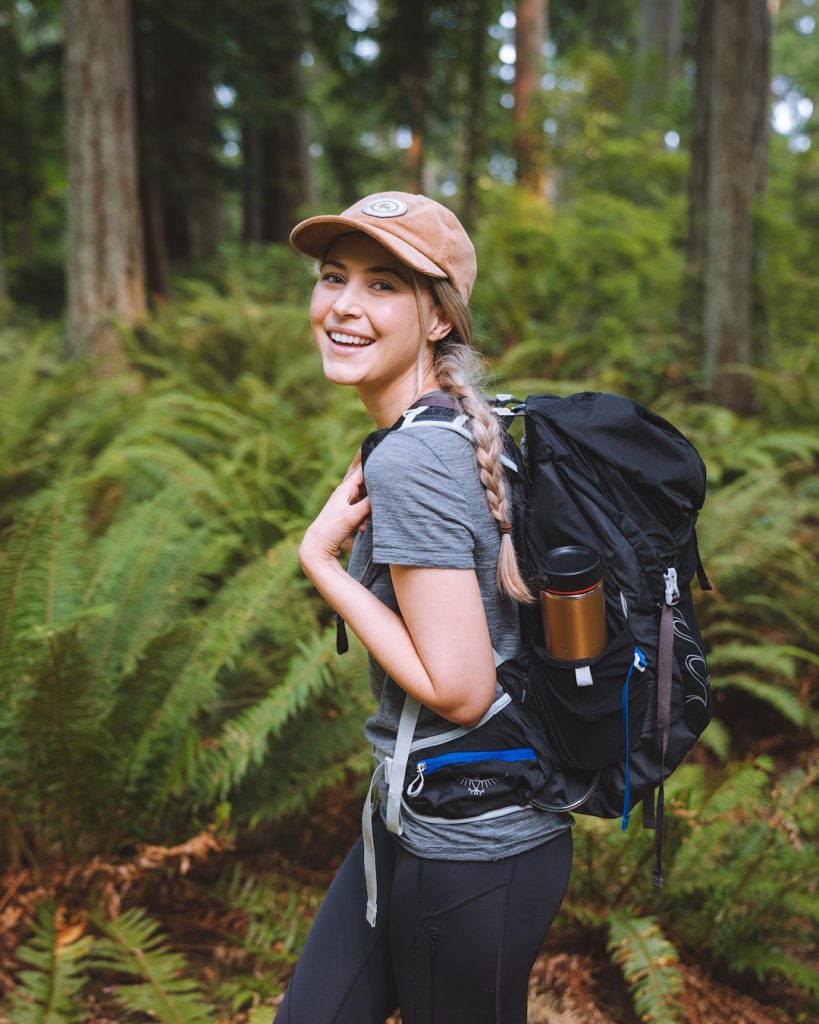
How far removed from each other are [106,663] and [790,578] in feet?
11.2

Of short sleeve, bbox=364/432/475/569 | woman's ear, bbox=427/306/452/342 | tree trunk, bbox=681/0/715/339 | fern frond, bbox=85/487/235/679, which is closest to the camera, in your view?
short sleeve, bbox=364/432/475/569

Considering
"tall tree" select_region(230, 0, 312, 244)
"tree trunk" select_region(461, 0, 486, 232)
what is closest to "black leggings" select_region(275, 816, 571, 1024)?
"tree trunk" select_region(461, 0, 486, 232)

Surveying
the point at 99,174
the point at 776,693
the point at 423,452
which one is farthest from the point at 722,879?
the point at 99,174

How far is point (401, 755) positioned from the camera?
4.50 ft

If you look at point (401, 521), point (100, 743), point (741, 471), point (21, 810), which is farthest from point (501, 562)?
point (741, 471)

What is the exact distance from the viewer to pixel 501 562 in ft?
4.37

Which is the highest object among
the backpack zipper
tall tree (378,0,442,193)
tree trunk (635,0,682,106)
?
tree trunk (635,0,682,106)

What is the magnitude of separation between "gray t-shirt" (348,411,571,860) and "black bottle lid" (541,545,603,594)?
0.39 ft

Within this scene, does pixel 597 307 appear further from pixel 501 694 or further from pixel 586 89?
pixel 501 694

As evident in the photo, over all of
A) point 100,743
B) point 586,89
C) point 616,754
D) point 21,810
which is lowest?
point 21,810

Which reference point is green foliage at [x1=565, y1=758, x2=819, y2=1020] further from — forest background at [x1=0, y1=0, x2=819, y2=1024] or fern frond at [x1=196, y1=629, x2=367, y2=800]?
fern frond at [x1=196, y1=629, x2=367, y2=800]

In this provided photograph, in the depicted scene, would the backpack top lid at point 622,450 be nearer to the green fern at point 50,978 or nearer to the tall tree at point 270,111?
the green fern at point 50,978

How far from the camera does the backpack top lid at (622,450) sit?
1.35m

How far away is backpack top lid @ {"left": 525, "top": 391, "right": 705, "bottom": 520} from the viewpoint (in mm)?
1351
